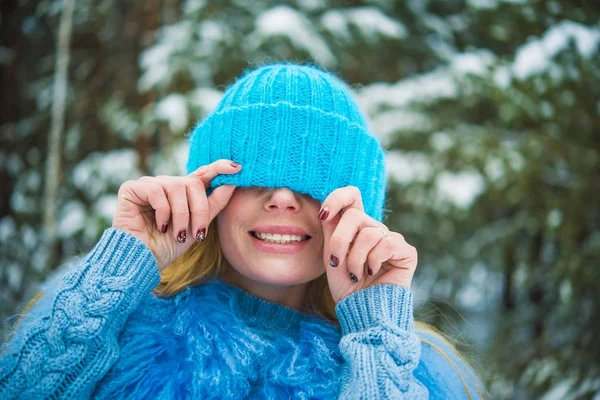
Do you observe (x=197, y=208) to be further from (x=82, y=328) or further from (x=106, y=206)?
(x=106, y=206)

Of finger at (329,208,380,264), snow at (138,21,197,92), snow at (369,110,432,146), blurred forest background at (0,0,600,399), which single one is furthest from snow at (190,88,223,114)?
finger at (329,208,380,264)

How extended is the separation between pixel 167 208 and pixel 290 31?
195 centimetres

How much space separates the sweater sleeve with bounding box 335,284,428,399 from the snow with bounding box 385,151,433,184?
2.25 m

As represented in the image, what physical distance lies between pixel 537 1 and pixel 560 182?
1073 millimetres

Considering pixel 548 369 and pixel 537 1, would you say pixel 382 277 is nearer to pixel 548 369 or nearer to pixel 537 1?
pixel 548 369

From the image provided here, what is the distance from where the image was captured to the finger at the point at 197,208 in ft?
4.23

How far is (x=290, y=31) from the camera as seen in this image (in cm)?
295

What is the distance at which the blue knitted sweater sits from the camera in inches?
45.2

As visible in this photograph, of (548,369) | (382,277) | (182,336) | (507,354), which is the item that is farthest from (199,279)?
(507,354)

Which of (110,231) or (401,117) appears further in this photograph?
(401,117)

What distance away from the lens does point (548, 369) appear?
2.80 meters

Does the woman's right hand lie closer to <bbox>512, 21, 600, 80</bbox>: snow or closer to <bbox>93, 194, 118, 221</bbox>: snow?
<bbox>93, 194, 118, 221</bbox>: snow

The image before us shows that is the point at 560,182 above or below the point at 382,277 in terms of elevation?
below

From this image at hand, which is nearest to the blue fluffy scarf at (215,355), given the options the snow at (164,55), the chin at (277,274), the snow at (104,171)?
the chin at (277,274)
